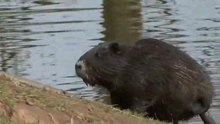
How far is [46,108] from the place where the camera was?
8.02 meters

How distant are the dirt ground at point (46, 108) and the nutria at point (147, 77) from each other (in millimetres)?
872

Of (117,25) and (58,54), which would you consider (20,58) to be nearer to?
(58,54)

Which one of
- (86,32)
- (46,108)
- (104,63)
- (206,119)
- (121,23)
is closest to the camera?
(46,108)

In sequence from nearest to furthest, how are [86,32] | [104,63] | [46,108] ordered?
[46,108], [104,63], [86,32]

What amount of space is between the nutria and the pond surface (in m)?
1.36

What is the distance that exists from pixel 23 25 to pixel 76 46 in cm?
266

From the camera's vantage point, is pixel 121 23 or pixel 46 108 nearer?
pixel 46 108

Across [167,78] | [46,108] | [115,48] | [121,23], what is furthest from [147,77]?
[121,23]

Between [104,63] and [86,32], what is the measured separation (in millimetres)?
6650

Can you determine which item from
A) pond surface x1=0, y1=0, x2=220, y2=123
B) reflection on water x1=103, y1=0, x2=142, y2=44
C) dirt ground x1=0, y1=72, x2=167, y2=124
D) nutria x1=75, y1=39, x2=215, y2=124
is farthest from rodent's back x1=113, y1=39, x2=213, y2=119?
reflection on water x1=103, y1=0, x2=142, y2=44

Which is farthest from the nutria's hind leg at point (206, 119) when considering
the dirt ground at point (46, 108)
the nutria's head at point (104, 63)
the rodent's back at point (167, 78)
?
the dirt ground at point (46, 108)

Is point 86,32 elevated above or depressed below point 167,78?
below

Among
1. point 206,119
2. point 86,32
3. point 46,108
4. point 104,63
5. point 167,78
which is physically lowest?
point 86,32

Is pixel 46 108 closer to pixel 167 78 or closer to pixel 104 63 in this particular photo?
pixel 104 63
